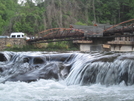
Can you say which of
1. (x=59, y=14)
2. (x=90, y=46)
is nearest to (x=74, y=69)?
(x=90, y=46)

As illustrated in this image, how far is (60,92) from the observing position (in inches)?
432

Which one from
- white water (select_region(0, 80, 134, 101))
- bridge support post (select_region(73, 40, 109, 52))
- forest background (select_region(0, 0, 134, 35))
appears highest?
forest background (select_region(0, 0, 134, 35))

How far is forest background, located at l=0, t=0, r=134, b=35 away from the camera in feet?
158

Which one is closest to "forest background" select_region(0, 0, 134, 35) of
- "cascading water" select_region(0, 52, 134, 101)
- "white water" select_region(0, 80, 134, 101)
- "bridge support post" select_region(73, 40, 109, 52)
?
"bridge support post" select_region(73, 40, 109, 52)

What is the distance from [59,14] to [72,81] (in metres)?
40.1

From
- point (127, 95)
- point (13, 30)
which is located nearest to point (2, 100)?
point (127, 95)

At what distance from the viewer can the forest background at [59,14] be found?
48153 millimetres

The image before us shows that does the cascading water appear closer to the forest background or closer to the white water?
the white water

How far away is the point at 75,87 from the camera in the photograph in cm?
1187

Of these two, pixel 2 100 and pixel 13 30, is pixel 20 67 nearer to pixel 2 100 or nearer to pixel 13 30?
pixel 2 100

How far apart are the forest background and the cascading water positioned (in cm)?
3312

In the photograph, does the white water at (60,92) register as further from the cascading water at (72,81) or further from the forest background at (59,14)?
the forest background at (59,14)

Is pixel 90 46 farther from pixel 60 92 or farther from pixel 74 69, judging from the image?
pixel 60 92

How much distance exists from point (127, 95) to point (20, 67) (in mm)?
8882
